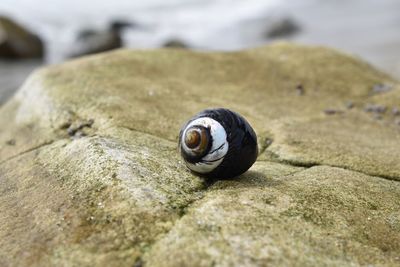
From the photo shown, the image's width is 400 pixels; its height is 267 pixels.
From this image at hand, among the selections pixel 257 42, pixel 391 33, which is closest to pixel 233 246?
pixel 391 33

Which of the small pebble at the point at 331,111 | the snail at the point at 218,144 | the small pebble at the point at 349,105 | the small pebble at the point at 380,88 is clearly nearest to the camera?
the snail at the point at 218,144

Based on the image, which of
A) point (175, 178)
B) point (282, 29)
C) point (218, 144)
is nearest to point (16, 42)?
point (282, 29)

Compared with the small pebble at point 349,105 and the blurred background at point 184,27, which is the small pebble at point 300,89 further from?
the blurred background at point 184,27

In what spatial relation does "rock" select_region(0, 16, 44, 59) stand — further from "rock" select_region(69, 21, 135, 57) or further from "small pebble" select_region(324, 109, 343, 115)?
"small pebble" select_region(324, 109, 343, 115)

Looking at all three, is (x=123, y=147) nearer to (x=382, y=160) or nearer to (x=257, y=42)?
(x=382, y=160)

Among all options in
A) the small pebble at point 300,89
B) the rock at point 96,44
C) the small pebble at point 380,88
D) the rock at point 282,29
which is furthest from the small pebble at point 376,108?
the rock at point 282,29
